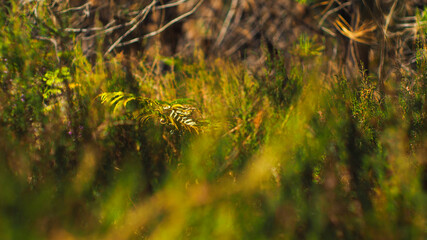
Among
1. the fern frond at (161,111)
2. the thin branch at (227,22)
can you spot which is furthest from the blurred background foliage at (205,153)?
the thin branch at (227,22)

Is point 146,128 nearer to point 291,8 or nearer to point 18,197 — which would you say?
point 18,197

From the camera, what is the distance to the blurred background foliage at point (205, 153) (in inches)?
46.4

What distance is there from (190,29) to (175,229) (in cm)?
298

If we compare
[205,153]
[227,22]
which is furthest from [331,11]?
[205,153]

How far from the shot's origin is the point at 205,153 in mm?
1612

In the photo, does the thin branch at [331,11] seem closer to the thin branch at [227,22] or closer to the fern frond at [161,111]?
the thin branch at [227,22]

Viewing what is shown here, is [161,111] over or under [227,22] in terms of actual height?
over

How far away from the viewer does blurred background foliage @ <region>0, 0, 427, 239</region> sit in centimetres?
118

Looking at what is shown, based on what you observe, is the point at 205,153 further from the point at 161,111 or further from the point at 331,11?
the point at 331,11

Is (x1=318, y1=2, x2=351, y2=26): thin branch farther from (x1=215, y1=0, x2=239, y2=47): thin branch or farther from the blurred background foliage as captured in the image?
(x1=215, y1=0, x2=239, y2=47): thin branch

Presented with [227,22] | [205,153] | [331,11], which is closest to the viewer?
[205,153]

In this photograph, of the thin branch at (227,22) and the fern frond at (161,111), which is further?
the thin branch at (227,22)

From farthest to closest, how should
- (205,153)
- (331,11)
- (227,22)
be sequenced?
(227,22) → (331,11) → (205,153)

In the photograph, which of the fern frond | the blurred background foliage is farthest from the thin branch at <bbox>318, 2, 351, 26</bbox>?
the fern frond
